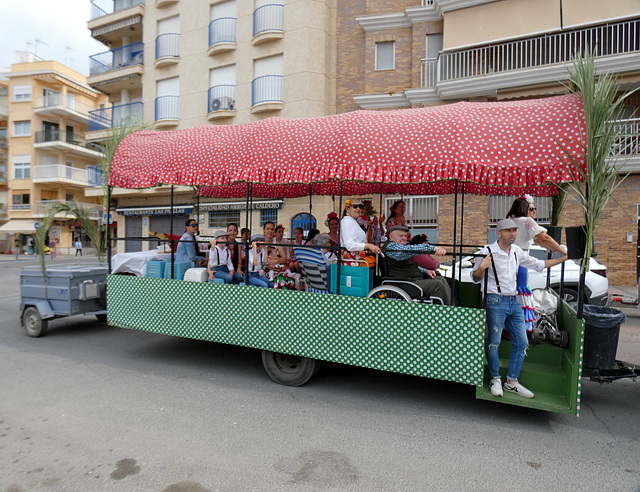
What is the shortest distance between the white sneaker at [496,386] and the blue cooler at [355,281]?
1.57 meters

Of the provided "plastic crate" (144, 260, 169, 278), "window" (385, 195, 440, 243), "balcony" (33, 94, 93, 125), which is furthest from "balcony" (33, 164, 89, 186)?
"plastic crate" (144, 260, 169, 278)

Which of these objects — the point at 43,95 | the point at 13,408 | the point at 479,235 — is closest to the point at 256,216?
the point at 479,235

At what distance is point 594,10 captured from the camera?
46.5ft

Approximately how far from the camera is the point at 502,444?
11.7ft

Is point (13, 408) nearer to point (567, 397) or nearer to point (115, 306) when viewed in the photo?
point (115, 306)

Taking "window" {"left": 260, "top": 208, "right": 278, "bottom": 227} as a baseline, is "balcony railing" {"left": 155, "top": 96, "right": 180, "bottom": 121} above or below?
above

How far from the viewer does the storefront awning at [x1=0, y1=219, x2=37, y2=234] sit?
36.6 m

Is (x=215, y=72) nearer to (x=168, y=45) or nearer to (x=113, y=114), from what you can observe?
(x=168, y=45)

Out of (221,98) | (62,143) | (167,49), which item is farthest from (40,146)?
(221,98)

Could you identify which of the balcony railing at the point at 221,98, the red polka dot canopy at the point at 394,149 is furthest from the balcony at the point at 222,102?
the red polka dot canopy at the point at 394,149

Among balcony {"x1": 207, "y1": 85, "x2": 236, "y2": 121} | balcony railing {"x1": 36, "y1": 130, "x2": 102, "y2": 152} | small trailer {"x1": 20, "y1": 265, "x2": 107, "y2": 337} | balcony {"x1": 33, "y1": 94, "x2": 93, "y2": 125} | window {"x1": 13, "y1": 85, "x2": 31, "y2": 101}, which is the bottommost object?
small trailer {"x1": 20, "y1": 265, "x2": 107, "y2": 337}

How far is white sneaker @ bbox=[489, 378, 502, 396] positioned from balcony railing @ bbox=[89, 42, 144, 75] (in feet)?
92.2

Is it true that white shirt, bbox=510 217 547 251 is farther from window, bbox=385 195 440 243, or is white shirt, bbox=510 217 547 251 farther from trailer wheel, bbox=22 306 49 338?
window, bbox=385 195 440 243

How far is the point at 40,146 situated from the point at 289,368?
42.6 metres
